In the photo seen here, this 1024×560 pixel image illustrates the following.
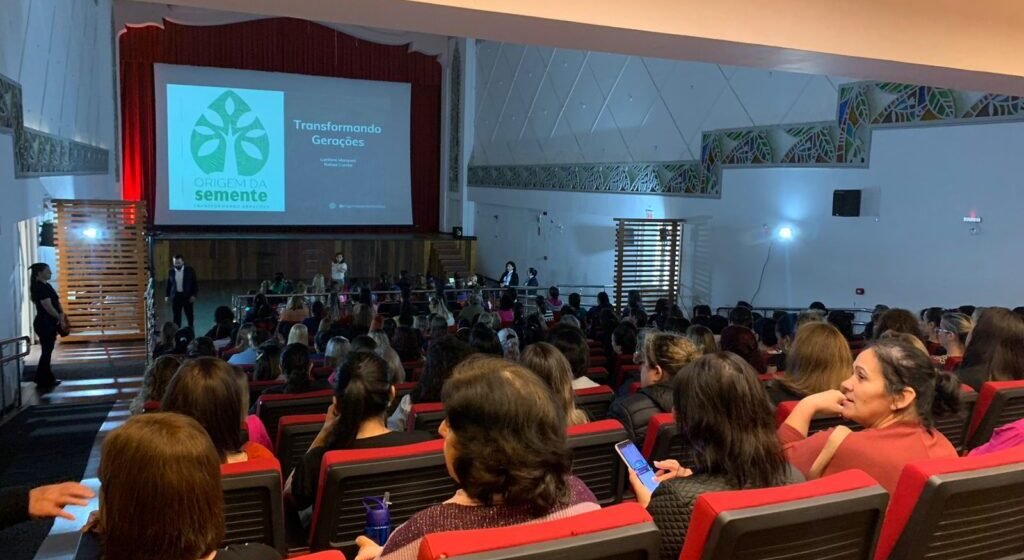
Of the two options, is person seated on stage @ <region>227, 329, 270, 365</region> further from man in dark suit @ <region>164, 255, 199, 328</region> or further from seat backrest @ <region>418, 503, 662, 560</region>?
man in dark suit @ <region>164, 255, 199, 328</region>

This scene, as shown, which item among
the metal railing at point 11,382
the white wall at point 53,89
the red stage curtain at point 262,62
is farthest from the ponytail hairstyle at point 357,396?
the red stage curtain at point 262,62

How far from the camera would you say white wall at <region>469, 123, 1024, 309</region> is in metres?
6.80

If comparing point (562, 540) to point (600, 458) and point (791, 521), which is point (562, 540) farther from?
point (600, 458)

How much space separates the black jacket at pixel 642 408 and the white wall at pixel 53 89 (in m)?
6.73

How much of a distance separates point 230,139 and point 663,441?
15716mm

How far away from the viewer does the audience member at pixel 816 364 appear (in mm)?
3000

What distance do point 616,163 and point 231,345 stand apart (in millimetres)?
7761

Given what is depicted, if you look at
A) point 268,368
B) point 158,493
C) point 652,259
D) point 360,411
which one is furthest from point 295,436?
point 652,259

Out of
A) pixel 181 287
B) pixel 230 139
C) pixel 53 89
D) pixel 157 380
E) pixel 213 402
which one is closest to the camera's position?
pixel 213 402

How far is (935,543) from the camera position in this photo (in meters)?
1.75

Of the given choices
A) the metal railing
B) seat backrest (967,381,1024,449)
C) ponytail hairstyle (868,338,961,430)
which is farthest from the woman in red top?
the metal railing

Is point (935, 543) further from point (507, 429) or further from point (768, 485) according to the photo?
point (507, 429)

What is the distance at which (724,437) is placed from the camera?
1826 mm

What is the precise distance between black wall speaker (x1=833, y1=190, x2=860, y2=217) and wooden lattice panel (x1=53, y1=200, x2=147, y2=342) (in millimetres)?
8523
